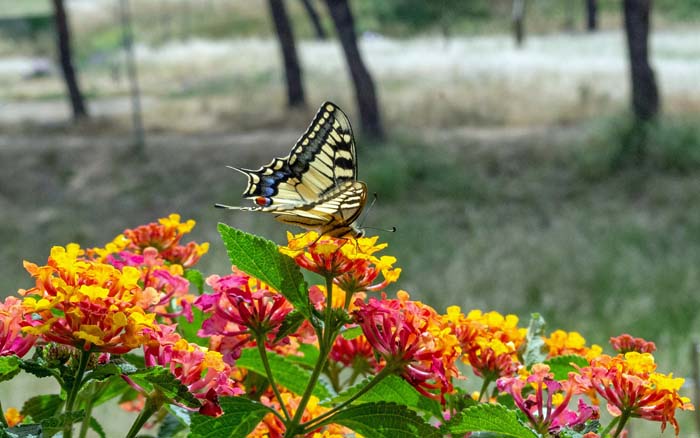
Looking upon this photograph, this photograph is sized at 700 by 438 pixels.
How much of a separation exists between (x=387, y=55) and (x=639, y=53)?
628 cm

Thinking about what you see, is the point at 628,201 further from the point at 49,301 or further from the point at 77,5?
the point at 77,5

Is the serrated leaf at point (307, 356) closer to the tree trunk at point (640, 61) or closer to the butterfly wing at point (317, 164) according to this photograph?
the butterfly wing at point (317, 164)

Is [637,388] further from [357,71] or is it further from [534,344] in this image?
[357,71]

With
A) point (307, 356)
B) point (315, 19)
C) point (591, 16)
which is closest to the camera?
point (307, 356)

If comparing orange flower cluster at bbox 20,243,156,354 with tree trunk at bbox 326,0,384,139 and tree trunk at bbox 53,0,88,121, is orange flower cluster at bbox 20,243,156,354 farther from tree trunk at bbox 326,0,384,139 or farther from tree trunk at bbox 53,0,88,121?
tree trunk at bbox 53,0,88,121

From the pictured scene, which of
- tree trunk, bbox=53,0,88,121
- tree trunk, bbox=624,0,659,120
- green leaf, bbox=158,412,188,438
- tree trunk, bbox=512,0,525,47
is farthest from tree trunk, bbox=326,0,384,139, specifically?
green leaf, bbox=158,412,188,438

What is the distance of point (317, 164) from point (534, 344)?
0.92 ft

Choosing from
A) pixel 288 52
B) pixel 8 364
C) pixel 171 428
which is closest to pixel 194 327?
pixel 171 428

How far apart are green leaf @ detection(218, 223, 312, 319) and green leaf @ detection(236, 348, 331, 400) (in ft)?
0.52

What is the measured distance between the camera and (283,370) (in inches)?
33.8

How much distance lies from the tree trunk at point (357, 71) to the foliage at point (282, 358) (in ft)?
24.8

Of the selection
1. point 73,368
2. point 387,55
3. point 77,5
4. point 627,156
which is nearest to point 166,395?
point 73,368

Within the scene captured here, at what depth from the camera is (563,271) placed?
20.2 ft

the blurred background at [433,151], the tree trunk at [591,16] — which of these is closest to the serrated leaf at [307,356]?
the blurred background at [433,151]
